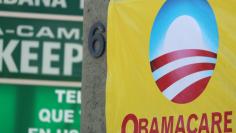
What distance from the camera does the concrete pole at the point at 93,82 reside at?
7496 millimetres

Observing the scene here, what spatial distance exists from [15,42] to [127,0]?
28.0 ft

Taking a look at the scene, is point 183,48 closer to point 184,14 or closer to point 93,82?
point 184,14

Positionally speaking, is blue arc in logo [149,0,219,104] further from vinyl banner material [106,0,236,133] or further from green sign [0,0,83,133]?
green sign [0,0,83,133]

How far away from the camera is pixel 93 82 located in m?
Answer: 7.66

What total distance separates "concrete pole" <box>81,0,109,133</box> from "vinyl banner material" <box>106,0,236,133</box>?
313 millimetres

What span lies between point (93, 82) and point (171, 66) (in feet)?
4.85

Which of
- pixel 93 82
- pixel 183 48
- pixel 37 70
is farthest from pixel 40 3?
pixel 183 48

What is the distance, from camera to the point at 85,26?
26.0 feet

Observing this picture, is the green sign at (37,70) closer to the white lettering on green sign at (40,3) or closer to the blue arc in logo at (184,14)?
the white lettering on green sign at (40,3)

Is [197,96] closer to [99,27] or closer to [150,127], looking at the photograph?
[150,127]

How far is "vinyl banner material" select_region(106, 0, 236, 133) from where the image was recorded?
227 inches

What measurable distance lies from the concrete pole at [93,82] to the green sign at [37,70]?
296 inches

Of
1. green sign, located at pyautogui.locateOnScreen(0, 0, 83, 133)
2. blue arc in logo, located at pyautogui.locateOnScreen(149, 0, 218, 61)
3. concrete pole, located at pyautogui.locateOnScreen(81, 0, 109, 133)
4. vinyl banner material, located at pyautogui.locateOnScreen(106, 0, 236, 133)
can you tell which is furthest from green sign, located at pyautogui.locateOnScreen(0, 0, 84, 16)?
blue arc in logo, located at pyautogui.locateOnScreen(149, 0, 218, 61)

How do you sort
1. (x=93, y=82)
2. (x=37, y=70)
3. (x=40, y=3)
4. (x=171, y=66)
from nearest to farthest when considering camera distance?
(x=171, y=66)
(x=93, y=82)
(x=37, y=70)
(x=40, y=3)
